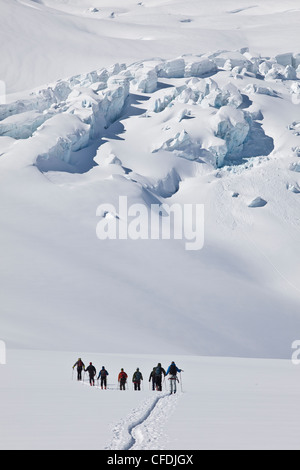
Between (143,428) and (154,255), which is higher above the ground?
(154,255)

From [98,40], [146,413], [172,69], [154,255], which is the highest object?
[98,40]

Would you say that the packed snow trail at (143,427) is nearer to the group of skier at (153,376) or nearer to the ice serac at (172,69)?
the group of skier at (153,376)

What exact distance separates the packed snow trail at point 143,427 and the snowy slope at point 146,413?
17mm

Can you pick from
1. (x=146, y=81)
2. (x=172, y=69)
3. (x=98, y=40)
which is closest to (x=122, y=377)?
(x=146, y=81)

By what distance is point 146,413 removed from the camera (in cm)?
1581

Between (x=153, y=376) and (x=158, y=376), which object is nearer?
(x=158, y=376)

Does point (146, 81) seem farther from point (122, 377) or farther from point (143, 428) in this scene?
point (143, 428)

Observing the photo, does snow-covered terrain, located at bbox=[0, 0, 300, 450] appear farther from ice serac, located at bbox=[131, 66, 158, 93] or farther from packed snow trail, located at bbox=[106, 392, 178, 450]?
ice serac, located at bbox=[131, 66, 158, 93]

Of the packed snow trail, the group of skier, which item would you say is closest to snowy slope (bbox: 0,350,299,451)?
the packed snow trail

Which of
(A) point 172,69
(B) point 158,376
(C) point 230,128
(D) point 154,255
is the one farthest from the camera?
(A) point 172,69

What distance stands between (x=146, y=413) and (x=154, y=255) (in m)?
33.8
